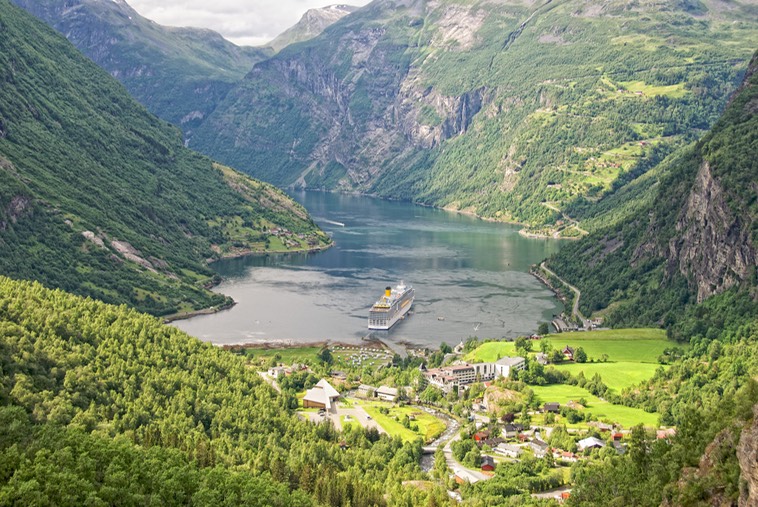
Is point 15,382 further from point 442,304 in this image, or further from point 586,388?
point 442,304

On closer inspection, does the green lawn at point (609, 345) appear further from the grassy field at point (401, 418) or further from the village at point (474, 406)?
the grassy field at point (401, 418)

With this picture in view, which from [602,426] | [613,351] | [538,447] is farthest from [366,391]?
[613,351]

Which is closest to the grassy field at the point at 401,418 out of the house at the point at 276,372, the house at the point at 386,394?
the house at the point at 386,394

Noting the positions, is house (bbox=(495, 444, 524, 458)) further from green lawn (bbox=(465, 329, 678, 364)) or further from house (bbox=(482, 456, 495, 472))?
green lawn (bbox=(465, 329, 678, 364))

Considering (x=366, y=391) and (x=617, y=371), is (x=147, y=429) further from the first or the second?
(x=617, y=371)

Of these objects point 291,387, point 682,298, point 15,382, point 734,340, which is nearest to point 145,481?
point 15,382

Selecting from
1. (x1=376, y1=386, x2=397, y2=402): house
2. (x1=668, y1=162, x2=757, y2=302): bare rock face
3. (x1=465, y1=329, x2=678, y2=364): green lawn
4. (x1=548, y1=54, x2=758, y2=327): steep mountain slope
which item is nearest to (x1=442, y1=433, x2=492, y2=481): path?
(x1=376, y1=386, x2=397, y2=402): house
